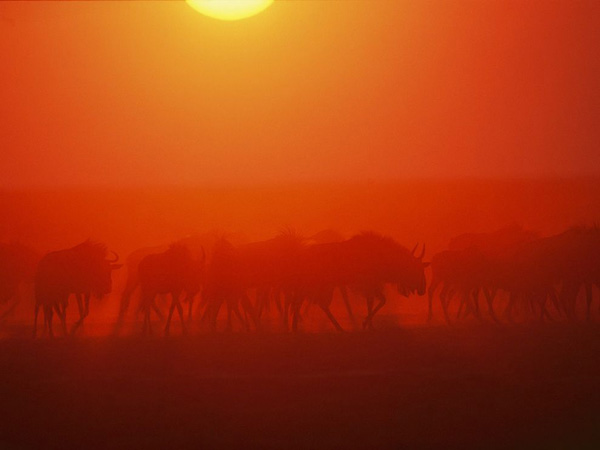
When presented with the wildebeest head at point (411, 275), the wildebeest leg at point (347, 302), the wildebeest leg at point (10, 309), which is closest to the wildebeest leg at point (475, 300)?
the wildebeest head at point (411, 275)

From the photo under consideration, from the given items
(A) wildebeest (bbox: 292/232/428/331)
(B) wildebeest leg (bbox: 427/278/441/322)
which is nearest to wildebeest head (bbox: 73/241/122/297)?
(A) wildebeest (bbox: 292/232/428/331)

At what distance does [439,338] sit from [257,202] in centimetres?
121

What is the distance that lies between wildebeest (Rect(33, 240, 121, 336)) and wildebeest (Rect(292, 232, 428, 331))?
105 cm

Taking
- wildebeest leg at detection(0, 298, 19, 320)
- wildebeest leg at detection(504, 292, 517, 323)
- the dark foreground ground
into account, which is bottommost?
the dark foreground ground

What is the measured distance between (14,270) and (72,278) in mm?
335

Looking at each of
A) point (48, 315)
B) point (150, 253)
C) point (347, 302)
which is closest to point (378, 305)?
point (347, 302)

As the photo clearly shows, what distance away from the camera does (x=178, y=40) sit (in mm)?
3248

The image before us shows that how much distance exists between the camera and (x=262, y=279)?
302 centimetres

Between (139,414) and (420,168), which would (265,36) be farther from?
(139,414)

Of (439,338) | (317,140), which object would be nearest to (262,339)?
(439,338)

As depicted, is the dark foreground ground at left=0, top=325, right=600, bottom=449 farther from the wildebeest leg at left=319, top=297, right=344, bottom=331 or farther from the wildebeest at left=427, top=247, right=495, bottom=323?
the wildebeest at left=427, top=247, right=495, bottom=323

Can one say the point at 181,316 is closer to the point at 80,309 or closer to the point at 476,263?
the point at 80,309

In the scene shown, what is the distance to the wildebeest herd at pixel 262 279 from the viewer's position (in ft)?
9.87

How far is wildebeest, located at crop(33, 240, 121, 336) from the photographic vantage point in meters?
3.00
